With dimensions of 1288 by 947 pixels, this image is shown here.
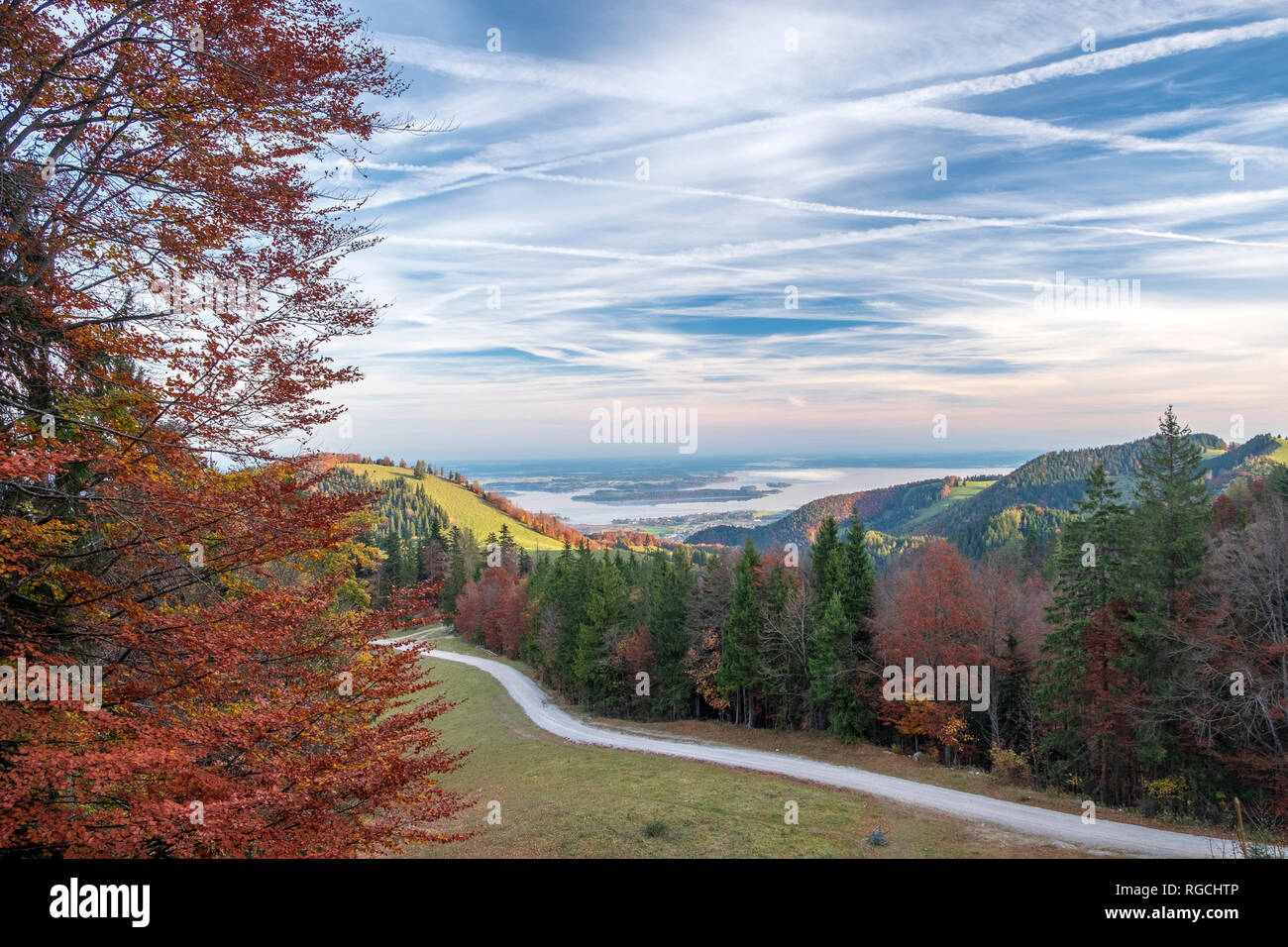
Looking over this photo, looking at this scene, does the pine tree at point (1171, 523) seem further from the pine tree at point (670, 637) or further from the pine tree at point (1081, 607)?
the pine tree at point (670, 637)

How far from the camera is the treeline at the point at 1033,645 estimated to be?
72.3ft

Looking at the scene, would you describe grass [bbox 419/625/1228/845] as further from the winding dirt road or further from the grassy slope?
the grassy slope

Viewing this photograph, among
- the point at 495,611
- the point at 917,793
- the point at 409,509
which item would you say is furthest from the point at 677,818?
the point at 409,509

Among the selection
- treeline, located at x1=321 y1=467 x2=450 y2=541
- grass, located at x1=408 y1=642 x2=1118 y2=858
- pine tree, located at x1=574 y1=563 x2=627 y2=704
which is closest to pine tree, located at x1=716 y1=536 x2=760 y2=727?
grass, located at x1=408 y1=642 x2=1118 y2=858

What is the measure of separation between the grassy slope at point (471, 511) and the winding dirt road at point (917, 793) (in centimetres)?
10770

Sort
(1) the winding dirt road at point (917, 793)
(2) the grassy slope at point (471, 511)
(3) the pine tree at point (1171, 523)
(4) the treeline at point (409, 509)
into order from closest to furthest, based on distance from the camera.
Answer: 1. (1) the winding dirt road at point (917, 793)
2. (3) the pine tree at point (1171, 523)
3. (2) the grassy slope at point (471, 511)
4. (4) the treeline at point (409, 509)

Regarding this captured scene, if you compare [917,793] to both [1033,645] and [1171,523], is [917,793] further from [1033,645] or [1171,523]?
[1171,523]

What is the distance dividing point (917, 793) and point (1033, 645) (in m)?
12.4

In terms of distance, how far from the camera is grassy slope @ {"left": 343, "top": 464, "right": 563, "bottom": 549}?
154250 mm

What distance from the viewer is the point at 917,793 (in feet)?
81.1

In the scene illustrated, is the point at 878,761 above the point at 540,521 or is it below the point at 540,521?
below

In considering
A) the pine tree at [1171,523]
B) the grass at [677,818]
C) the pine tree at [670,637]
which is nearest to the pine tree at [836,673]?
the grass at [677,818]
